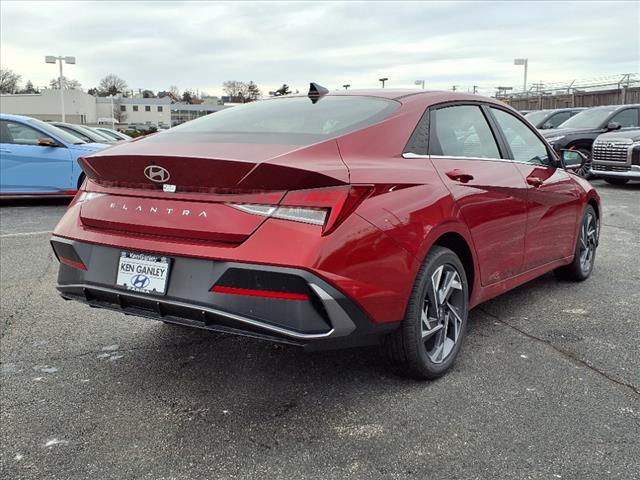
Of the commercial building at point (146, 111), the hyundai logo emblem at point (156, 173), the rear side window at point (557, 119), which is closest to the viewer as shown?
the hyundai logo emblem at point (156, 173)

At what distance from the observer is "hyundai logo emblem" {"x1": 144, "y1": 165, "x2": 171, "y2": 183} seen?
2832 millimetres

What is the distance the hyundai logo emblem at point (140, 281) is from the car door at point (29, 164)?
8.51 metres

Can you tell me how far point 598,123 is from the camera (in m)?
14.7

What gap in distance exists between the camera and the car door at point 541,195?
4258 mm

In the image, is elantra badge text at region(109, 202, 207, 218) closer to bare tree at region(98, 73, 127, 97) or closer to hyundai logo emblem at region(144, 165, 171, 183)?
hyundai logo emblem at region(144, 165, 171, 183)

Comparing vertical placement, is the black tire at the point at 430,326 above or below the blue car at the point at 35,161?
below

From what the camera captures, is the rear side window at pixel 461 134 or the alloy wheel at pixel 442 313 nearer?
the alloy wheel at pixel 442 313

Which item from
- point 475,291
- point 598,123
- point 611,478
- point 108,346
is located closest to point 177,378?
point 108,346

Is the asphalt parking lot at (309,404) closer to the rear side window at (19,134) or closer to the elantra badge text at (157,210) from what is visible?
the elantra badge text at (157,210)

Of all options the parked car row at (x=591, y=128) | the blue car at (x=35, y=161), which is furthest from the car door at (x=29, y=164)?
the parked car row at (x=591, y=128)

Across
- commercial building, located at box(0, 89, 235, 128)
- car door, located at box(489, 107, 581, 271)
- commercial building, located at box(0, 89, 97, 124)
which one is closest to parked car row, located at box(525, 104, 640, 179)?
car door, located at box(489, 107, 581, 271)

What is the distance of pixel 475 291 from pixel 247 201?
1.65 meters

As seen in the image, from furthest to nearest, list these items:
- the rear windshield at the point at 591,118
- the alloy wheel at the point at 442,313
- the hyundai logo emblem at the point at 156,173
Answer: the rear windshield at the point at 591,118, the alloy wheel at the point at 442,313, the hyundai logo emblem at the point at 156,173

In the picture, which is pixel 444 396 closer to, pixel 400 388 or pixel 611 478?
pixel 400 388
